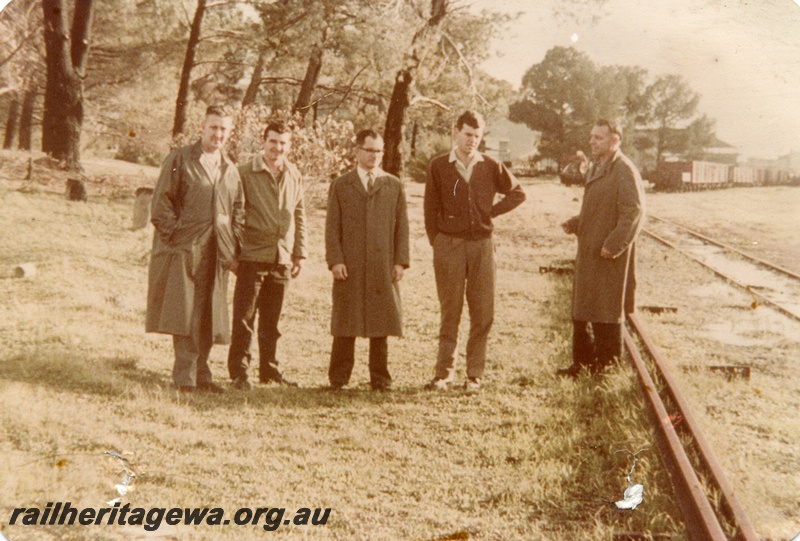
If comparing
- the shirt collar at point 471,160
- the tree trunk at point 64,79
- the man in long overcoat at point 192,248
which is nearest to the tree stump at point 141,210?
the tree trunk at point 64,79

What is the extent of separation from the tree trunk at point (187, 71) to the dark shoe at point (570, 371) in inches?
105

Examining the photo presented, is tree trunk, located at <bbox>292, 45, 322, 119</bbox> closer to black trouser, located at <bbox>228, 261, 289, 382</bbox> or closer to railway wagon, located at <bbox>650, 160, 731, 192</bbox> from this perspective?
black trouser, located at <bbox>228, 261, 289, 382</bbox>

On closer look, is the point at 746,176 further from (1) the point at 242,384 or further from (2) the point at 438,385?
(1) the point at 242,384

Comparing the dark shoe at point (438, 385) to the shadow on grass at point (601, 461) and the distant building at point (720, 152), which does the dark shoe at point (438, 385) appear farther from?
the distant building at point (720, 152)

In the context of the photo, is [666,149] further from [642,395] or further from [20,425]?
[20,425]

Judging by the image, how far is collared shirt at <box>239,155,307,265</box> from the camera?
421 centimetres

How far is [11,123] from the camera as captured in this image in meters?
3.97

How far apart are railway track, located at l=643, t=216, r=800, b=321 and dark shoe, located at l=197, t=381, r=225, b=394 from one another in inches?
134

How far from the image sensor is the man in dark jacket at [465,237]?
4.09 metres

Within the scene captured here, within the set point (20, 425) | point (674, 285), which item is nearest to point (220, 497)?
point (20, 425)

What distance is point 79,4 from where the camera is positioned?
13.2ft

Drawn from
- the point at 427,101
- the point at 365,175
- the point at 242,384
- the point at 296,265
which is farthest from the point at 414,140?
the point at 242,384

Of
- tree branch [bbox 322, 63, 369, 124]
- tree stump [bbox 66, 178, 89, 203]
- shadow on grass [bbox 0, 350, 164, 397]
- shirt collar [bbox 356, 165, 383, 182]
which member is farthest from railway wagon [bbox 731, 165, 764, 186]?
tree stump [bbox 66, 178, 89, 203]

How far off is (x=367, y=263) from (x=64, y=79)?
2.11 meters
